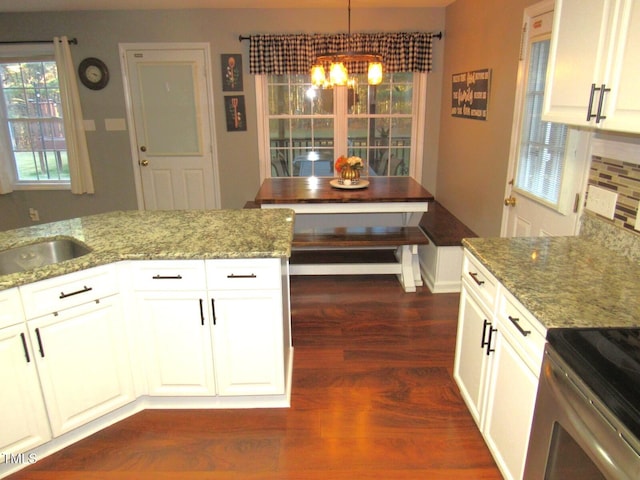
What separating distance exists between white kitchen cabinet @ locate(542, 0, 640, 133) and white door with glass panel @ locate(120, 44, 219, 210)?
391 centimetres

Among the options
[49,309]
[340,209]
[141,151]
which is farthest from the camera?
[141,151]

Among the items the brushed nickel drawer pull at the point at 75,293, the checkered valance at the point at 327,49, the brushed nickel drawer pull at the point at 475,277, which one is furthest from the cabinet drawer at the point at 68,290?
the checkered valance at the point at 327,49

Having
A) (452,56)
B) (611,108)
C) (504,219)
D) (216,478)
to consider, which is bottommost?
(216,478)

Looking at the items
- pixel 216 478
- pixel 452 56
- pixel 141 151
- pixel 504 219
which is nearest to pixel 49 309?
pixel 216 478

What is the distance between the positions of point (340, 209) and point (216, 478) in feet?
7.13

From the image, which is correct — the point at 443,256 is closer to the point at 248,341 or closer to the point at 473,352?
the point at 473,352

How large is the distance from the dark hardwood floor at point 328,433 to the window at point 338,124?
2832 millimetres

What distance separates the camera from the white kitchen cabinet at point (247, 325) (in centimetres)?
204

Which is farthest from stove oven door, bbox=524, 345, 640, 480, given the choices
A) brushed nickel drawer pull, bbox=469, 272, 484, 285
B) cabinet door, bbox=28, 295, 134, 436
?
cabinet door, bbox=28, 295, 134, 436

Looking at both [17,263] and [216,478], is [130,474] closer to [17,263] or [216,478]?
[216,478]

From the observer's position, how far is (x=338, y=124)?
5.13 meters

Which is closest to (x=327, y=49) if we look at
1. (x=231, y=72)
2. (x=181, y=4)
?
(x=231, y=72)

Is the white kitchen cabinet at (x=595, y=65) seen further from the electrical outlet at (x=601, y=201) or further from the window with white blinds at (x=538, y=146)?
the window with white blinds at (x=538, y=146)

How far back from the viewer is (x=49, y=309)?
1840 mm
